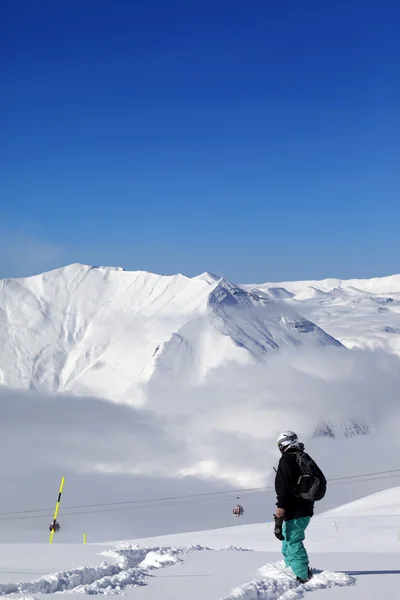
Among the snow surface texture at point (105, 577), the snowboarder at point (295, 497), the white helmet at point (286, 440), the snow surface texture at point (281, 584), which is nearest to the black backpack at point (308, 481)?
the snowboarder at point (295, 497)

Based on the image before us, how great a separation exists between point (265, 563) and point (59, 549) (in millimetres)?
4837

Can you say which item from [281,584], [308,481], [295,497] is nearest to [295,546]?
[295,497]

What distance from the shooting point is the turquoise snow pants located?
13195 millimetres

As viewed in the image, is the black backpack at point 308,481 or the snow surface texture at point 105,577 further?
the black backpack at point 308,481

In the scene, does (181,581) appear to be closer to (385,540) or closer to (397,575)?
(397,575)

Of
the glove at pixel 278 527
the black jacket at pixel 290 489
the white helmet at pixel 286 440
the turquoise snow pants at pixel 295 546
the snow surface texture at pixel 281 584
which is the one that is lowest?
the snow surface texture at pixel 281 584

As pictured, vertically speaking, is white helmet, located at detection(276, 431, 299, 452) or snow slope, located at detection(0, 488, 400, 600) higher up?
white helmet, located at detection(276, 431, 299, 452)

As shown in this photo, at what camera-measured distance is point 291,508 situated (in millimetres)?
13438

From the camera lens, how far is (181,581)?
12.9 m

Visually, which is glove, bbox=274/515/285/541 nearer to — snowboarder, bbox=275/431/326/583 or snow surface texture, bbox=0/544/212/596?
snowboarder, bbox=275/431/326/583

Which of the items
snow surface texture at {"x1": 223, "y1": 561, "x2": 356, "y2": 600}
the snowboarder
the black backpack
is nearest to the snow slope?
snow surface texture at {"x1": 223, "y1": 561, "x2": 356, "y2": 600}

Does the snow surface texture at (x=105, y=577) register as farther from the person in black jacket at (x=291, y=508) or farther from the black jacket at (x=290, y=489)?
the black jacket at (x=290, y=489)

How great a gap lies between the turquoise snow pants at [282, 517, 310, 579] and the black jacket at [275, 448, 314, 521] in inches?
5.8

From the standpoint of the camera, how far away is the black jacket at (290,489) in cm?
1334
